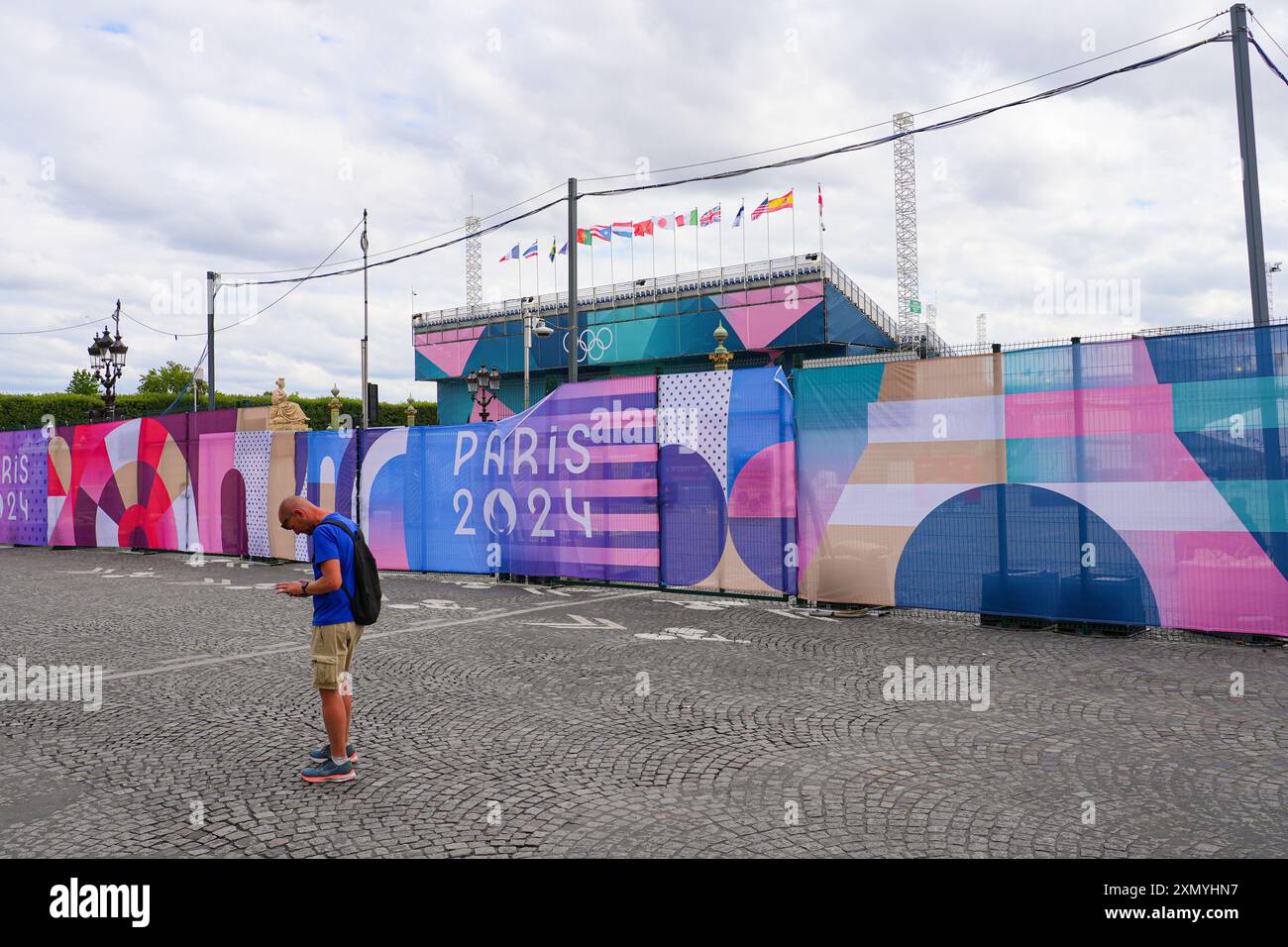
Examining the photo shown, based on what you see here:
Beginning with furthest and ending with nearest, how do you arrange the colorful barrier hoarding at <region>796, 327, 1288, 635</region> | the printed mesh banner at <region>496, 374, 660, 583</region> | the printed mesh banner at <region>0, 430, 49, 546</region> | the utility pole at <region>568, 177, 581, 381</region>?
the printed mesh banner at <region>0, 430, 49, 546</region> → the utility pole at <region>568, 177, 581, 381</region> → the printed mesh banner at <region>496, 374, 660, 583</region> → the colorful barrier hoarding at <region>796, 327, 1288, 635</region>

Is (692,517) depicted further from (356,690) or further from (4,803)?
(4,803)

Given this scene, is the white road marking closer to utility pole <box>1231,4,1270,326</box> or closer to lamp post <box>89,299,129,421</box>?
utility pole <box>1231,4,1270,326</box>

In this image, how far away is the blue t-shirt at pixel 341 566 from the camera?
481cm

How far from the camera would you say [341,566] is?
15.9 feet

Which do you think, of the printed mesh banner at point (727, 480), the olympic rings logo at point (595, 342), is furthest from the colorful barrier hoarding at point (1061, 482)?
the olympic rings logo at point (595, 342)

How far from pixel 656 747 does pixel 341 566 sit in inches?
83.2

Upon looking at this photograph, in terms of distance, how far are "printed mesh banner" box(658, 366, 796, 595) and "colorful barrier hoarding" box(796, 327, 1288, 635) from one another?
1.05ft

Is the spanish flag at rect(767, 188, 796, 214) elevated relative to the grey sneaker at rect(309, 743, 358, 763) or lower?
elevated

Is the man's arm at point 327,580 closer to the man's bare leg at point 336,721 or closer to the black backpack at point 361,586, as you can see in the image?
the black backpack at point 361,586

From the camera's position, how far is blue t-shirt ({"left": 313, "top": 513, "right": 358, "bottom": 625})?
481 cm

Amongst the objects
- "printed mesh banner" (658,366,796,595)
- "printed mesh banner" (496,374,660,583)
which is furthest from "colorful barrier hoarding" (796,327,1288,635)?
"printed mesh banner" (496,374,660,583)
